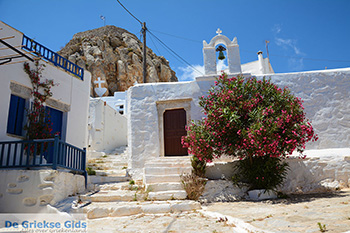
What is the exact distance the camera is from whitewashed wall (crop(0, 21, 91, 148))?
747 centimetres

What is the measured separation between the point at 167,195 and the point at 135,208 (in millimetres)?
1172

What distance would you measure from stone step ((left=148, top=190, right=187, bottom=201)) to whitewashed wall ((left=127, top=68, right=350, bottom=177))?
2.62 meters

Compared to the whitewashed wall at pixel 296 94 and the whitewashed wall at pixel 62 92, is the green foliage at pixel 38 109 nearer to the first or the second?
the whitewashed wall at pixel 62 92

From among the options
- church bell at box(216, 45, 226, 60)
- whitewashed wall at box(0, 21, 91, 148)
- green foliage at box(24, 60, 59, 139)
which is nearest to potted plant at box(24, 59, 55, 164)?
green foliage at box(24, 60, 59, 139)

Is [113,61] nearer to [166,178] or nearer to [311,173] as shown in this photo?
[166,178]

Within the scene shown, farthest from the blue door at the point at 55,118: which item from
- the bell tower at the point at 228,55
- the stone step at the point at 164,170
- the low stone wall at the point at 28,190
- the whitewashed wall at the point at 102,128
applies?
the bell tower at the point at 228,55

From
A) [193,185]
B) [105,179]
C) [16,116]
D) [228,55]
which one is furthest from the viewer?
[228,55]

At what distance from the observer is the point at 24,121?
807 cm

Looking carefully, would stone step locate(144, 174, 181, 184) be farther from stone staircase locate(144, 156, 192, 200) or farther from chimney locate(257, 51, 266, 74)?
chimney locate(257, 51, 266, 74)

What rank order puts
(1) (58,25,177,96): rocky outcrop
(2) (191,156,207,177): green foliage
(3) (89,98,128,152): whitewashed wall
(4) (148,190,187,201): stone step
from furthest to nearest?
1. (1) (58,25,177,96): rocky outcrop
2. (3) (89,98,128,152): whitewashed wall
3. (2) (191,156,207,177): green foliage
4. (4) (148,190,187,201): stone step

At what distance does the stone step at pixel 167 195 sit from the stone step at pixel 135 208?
19.2 inches

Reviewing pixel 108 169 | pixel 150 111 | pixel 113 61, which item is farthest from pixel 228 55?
pixel 113 61

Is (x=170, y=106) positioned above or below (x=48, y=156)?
above

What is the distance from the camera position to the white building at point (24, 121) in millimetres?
5812
